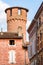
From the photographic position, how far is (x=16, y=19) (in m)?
66.1

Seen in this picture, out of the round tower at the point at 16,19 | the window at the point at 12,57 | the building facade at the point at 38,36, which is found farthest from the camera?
the round tower at the point at 16,19

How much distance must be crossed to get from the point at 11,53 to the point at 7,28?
65.7 ft

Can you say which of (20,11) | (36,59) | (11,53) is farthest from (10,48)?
(20,11)

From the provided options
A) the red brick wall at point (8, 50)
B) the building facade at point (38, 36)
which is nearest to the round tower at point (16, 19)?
the red brick wall at point (8, 50)

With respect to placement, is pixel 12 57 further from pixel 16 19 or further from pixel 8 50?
pixel 16 19

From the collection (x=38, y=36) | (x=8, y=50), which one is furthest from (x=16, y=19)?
(x=38, y=36)

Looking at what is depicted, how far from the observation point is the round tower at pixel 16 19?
65375 millimetres

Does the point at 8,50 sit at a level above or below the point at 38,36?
below

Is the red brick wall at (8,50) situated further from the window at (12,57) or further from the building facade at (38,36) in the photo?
the building facade at (38,36)

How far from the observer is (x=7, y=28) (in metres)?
67.3

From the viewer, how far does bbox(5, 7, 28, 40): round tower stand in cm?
6538

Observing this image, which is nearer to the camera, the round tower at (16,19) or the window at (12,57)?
the window at (12,57)

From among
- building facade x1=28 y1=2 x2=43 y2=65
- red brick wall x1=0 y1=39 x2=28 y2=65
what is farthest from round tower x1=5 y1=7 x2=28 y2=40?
building facade x1=28 y1=2 x2=43 y2=65

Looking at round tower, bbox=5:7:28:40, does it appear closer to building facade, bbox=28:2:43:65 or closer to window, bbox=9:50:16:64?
window, bbox=9:50:16:64
